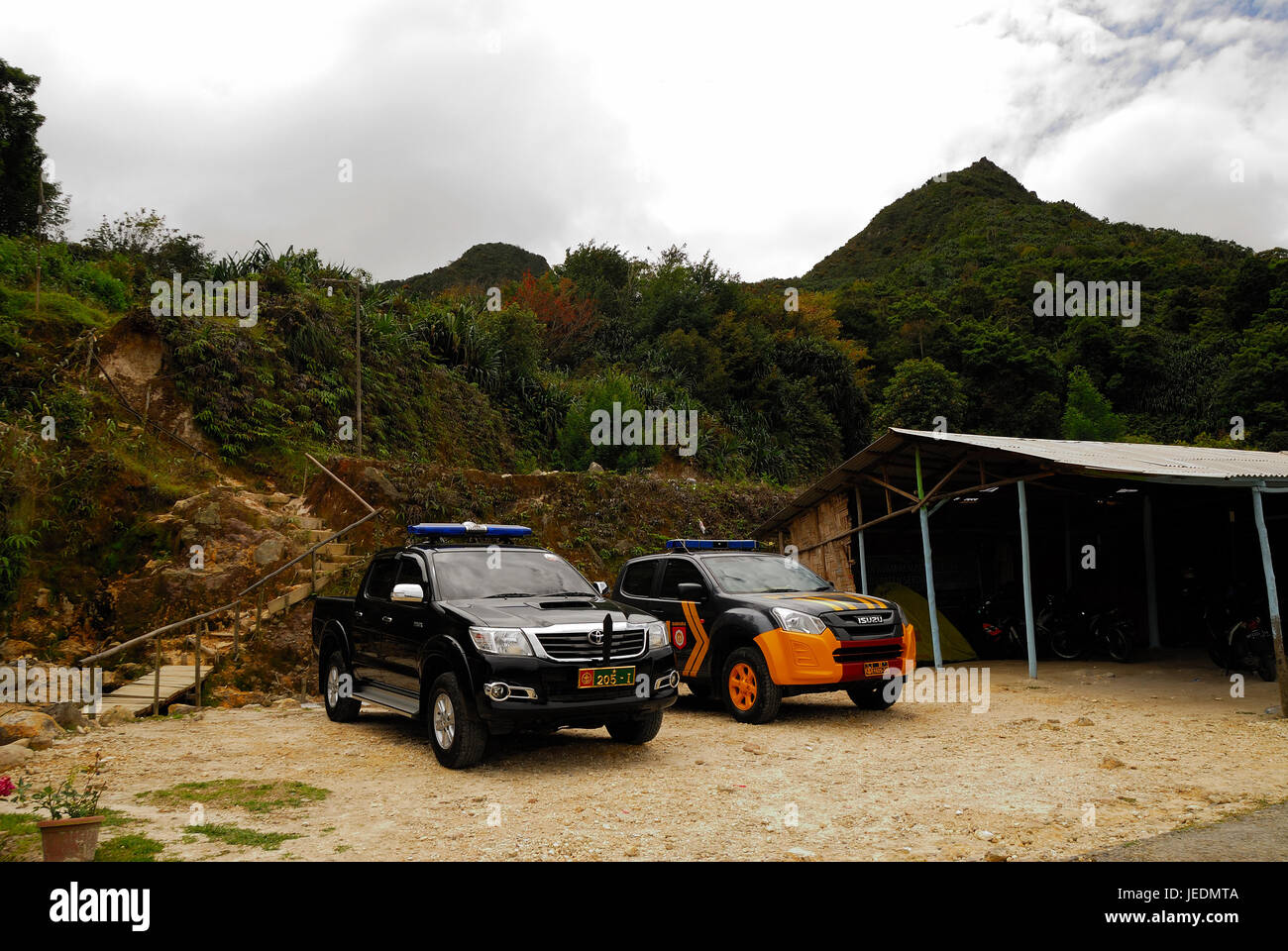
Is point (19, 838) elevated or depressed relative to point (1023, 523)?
depressed

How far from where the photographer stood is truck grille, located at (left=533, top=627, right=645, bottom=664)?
674cm

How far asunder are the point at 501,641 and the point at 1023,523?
8162 mm

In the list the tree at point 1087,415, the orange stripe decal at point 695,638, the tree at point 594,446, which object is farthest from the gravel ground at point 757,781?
the tree at point 1087,415

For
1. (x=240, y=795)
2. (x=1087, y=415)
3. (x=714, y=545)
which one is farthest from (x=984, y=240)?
(x=240, y=795)

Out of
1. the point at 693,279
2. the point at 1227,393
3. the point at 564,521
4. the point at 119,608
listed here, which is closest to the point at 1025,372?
the point at 1227,393

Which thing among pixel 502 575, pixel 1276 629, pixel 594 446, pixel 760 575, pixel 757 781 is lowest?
pixel 757 781

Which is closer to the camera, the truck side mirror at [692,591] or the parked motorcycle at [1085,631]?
the truck side mirror at [692,591]

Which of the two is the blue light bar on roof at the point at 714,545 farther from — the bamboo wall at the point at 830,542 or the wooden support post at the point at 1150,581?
the wooden support post at the point at 1150,581

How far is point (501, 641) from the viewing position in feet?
22.0

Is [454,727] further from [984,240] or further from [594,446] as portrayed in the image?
[984,240]

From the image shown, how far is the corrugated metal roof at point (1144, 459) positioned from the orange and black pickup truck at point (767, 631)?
3.28m

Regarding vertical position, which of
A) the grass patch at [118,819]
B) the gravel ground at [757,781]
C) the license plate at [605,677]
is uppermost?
the license plate at [605,677]

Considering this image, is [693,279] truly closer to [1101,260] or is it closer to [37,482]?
[1101,260]

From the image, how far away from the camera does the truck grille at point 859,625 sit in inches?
345
